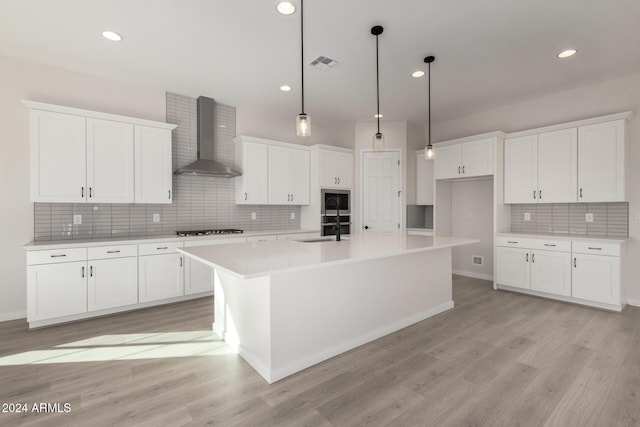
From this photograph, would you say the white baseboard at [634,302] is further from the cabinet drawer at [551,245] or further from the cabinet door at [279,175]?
the cabinet door at [279,175]

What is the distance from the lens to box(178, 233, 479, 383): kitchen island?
85.3 inches

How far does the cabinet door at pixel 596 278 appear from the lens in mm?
3537

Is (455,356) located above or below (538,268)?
below

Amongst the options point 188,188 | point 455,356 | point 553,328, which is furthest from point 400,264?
point 188,188

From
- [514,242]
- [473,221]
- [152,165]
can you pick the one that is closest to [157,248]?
[152,165]

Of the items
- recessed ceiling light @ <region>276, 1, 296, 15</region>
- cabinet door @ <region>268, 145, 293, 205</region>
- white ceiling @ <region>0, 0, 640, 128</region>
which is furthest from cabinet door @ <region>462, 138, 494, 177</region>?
recessed ceiling light @ <region>276, 1, 296, 15</region>

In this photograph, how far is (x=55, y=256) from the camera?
3.18 meters

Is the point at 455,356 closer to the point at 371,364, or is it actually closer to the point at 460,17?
the point at 371,364

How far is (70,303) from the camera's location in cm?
327

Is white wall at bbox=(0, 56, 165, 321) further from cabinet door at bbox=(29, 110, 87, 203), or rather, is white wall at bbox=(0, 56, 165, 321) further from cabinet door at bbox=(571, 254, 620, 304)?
cabinet door at bbox=(571, 254, 620, 304)

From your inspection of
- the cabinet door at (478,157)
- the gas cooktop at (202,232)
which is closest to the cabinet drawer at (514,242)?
the cabinet door at (478,157)

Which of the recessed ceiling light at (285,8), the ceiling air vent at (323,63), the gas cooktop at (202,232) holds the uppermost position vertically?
the ceiling air vent at (323,63)

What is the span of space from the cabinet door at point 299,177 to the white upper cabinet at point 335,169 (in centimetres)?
27

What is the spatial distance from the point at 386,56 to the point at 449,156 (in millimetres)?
2532
